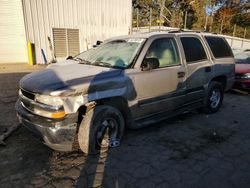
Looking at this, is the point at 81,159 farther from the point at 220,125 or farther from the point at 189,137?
the point at 220,125

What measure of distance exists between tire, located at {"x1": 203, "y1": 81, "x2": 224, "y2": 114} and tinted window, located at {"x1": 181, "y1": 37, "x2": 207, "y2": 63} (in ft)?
2.61

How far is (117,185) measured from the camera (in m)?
2.85

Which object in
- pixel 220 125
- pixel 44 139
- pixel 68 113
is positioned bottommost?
pixel 220 125

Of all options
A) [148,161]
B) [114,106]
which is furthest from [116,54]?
[148,161]

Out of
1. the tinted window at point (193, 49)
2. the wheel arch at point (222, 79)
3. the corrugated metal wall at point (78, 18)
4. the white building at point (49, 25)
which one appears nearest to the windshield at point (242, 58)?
the wheel arch at point (222, 79)

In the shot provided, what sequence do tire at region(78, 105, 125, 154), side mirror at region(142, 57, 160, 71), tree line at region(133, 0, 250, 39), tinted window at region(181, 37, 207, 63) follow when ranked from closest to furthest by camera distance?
tire at region(78, 105, 125, 154)
side mirror at region(142, 57, 160, 71)
tinted window at region(181, 37, 207, 63)
tree line at region(133, 0, 250, 39)

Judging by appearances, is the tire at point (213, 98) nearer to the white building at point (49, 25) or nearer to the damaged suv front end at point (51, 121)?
the damaged suv front end at point (51, 121)

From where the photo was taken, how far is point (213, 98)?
18.3 ft

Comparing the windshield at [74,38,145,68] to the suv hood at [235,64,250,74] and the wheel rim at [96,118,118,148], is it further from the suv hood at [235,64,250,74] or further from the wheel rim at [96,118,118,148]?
the suv hood at [235,64,250,74]

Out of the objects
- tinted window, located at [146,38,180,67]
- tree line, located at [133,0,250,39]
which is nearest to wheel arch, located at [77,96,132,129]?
tinted window, located at [146,38,180,67]

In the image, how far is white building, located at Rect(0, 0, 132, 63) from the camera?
40.4 feet

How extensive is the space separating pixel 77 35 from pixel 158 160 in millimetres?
11986

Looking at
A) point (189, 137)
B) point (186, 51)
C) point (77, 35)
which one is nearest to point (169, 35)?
point (186, 51)

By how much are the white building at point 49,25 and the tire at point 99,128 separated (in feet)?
34.5
